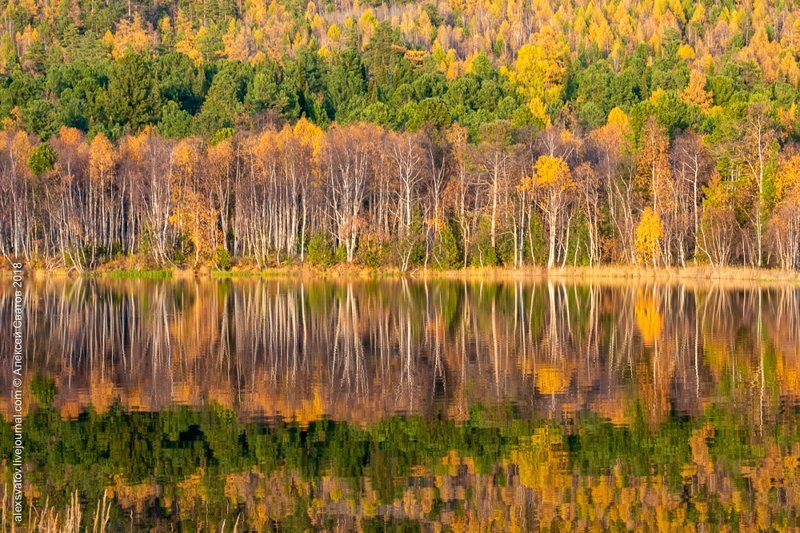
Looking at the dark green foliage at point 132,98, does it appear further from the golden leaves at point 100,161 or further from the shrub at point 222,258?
the shrub at point 222,258

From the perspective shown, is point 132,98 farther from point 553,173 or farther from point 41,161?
point 553,173

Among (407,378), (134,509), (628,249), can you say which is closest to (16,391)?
(407,378)

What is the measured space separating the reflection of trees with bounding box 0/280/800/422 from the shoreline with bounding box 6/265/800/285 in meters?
12.9

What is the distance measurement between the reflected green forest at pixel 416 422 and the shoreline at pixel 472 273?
2692cm

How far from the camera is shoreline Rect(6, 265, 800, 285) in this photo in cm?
6825

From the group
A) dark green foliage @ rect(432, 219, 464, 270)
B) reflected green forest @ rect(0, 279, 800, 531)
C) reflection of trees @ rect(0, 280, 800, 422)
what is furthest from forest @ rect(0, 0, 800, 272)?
reflected green forest @ rect(0, 279, 800, 531)

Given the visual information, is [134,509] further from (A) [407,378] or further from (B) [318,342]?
(B) [318,342]

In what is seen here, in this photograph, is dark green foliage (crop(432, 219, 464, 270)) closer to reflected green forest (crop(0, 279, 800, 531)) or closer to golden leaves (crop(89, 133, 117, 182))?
golden leaves (crop(89, 133, 117, 182))

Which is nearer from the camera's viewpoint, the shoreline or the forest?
the shoreline

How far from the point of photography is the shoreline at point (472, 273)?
68.2 metres

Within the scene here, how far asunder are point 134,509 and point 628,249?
212ft

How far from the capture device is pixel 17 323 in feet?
129

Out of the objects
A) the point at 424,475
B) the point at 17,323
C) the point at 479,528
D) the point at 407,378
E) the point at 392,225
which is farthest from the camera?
the point at 392,225

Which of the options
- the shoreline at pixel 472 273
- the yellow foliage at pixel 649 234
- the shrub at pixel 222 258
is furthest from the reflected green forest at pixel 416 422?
the shrub at pixel 222 258
